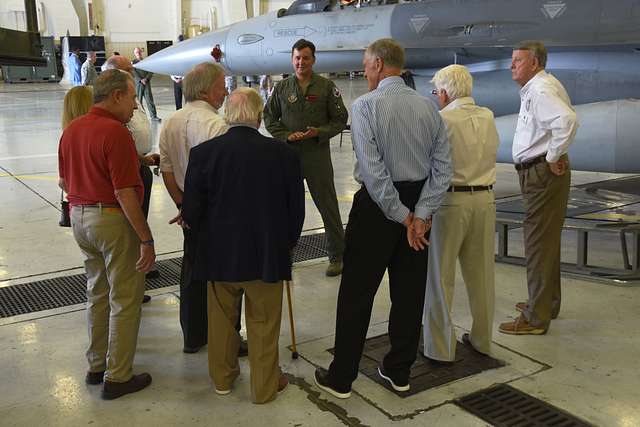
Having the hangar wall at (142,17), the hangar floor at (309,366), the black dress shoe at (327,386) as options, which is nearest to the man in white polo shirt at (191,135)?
the hangar floor at (309,366)

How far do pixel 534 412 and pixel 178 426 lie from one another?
182cm

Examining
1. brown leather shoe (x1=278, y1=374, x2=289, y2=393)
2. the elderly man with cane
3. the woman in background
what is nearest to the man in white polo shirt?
the elderly man with cane

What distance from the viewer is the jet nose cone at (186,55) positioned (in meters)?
12.0

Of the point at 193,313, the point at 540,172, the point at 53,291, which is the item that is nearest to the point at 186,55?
the point at 53,291

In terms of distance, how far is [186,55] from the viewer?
12.6m

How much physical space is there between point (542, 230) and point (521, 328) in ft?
2.22

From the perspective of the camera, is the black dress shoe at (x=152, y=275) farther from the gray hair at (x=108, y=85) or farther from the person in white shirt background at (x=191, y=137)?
the gray hair at (x=108, y=85)

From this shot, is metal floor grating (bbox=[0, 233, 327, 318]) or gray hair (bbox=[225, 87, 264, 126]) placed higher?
gray hair (bbox=[225, 87, 264, 126])

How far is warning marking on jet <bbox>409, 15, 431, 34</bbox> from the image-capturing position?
29.0ft

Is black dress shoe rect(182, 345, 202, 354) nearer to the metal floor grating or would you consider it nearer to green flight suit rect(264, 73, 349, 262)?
the metal floor grating

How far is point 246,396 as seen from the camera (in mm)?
3549

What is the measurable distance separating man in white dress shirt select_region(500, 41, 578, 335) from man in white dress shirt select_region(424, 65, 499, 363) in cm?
58

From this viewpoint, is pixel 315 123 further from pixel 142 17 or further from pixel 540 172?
pixel 142 17

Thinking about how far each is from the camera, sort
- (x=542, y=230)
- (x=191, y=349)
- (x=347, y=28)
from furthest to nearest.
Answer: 1. (x=347, y=28)
2. (x=542, y=230)
3. (x=191, y=349)
